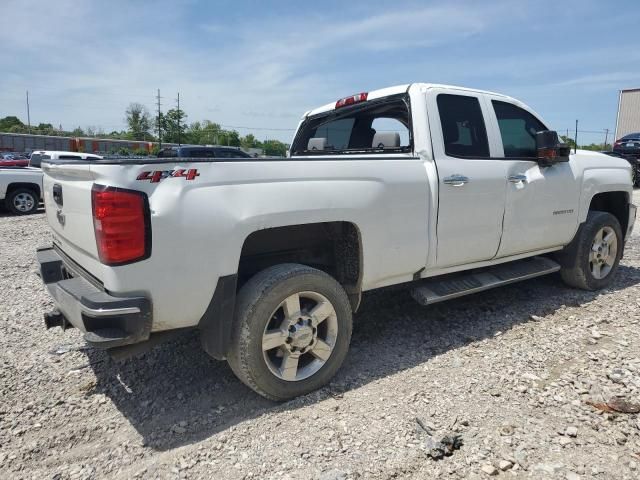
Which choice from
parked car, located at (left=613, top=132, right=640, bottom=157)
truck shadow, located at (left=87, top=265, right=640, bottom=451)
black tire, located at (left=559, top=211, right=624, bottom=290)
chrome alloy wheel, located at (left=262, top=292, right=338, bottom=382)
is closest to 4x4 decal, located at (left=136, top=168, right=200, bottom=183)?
chrome alloy wheel, located at (left=262, top=292, right=338, bottom=382)

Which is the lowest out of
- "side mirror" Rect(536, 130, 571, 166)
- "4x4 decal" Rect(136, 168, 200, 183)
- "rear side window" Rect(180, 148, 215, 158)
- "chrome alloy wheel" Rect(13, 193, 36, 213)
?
"chrome alloy wheel" Rect(13, 193, 36, 213)

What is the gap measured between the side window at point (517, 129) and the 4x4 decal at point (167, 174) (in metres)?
2.79

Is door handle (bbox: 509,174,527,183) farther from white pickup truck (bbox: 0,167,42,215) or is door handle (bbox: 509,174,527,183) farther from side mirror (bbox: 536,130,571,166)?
white pickup truck (bbox: 0,167,42,215)

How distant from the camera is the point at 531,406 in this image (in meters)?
2.82

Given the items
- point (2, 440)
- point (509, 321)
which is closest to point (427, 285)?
point (509, 321)

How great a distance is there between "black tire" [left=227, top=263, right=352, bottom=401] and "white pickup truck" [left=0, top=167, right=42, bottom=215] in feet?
38.0

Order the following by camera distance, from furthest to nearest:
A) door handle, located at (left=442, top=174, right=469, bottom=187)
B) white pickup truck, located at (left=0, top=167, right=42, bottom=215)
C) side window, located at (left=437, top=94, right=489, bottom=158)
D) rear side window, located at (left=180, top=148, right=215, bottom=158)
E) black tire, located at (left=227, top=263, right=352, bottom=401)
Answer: rear side window, located at (left=180, top=148, right=215, bottom=158) < white pickup truck, located at (left=0, top=167, right=42, bottom=215) < side window, located at (left=437, top=94, right=489, bottom=158) < door handle, located at (left=442, top=174, right=469, bottom=187) < black tire, located at (left=227, top=263, right=352, bottom=401)

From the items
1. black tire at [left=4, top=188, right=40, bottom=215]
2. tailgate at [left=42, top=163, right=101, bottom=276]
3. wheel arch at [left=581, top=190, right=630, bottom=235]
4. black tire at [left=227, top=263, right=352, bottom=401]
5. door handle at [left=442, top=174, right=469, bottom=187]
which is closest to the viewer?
tailgate at [left=42, top=163, right=101, bottom=276]

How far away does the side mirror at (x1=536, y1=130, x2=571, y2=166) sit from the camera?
4082 millimetres

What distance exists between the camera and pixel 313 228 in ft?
10.6

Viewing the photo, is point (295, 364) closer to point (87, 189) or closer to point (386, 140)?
point (87, 189)

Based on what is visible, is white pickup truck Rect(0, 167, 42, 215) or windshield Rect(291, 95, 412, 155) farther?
white pickup truck Rect(0, 167, 42, 215)

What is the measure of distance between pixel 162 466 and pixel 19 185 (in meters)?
12.0

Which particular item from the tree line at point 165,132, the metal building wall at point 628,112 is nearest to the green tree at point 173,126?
the tree line at point 165,132
